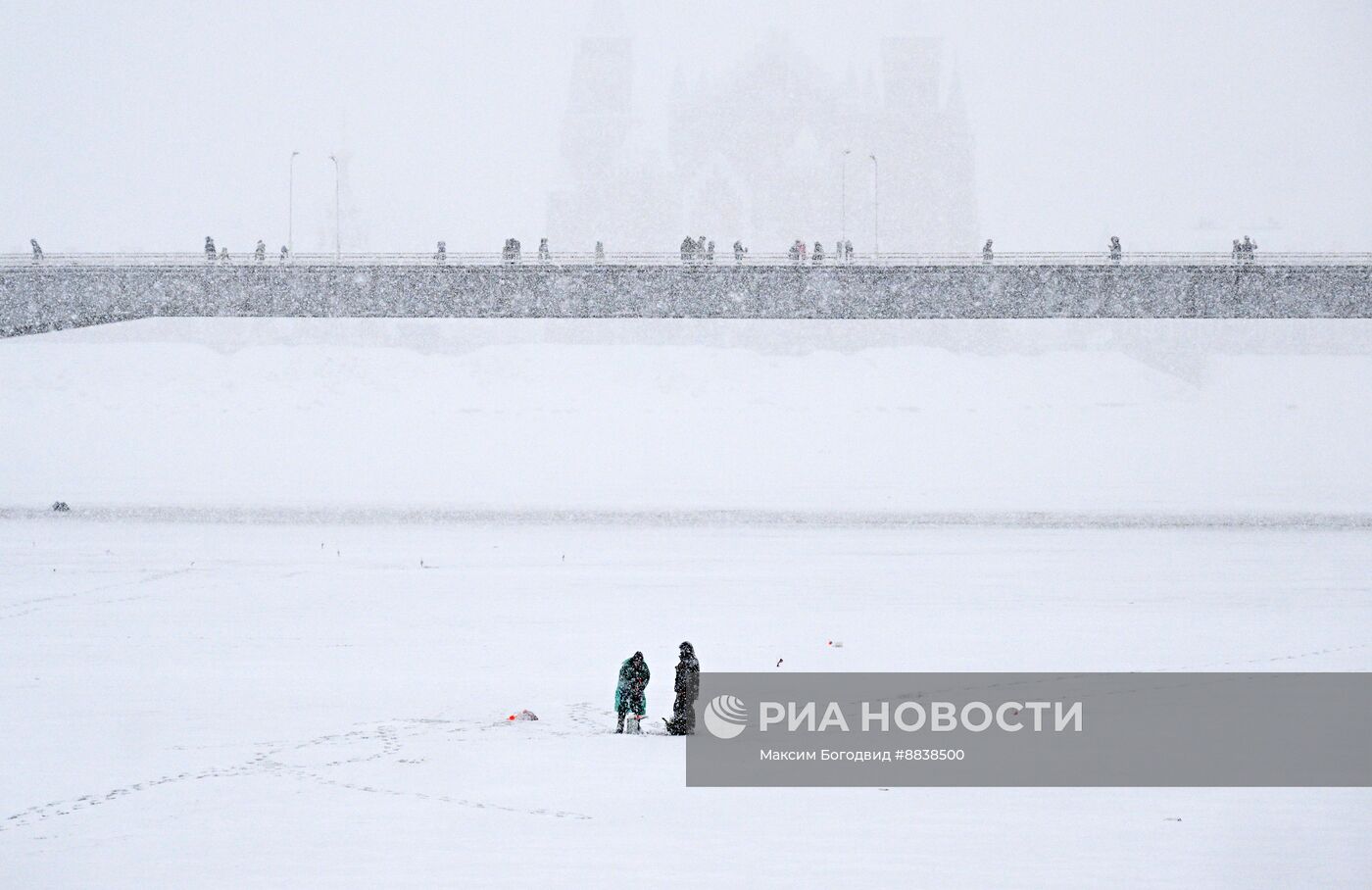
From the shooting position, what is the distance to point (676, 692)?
16.4 m

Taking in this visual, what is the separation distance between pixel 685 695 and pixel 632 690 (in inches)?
24.0

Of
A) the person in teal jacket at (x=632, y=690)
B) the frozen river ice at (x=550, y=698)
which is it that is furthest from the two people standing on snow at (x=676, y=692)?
the frozen river ice at (x=550, y=698)

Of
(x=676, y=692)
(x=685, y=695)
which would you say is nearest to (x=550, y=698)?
(x=676, y=692)

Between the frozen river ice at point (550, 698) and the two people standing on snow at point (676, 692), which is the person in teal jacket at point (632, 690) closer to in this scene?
the two people standing on snow at point (676, 692)

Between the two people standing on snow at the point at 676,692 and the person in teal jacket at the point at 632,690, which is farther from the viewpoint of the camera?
the person in teal jacket at the point at 632,690

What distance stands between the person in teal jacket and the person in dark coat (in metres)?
0.37

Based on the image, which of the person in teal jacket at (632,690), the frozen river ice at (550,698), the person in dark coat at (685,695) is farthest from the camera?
the person in teal jacket at (632,690)

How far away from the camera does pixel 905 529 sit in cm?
4669

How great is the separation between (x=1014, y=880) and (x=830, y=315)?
165ft

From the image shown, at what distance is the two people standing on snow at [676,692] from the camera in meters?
16.3

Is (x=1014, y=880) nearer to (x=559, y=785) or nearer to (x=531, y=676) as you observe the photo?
(x=559, y=785)

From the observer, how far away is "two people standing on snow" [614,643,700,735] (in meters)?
16.3

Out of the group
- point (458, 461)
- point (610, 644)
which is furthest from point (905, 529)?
point (458, 461)

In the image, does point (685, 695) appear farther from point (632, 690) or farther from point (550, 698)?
point (550, 698)
